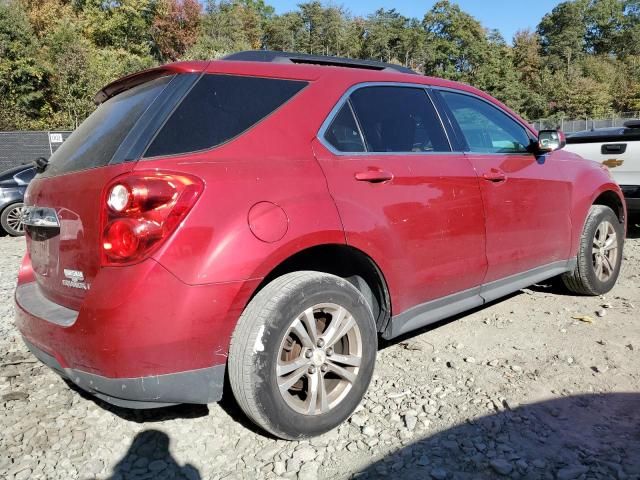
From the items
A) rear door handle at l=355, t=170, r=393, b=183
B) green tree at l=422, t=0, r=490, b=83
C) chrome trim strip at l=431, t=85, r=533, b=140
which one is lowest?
rear door handle at l=355, t=170, r=393, b=183

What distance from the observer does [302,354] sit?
2.43 meters

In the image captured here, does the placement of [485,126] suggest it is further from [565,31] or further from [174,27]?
[565,31]

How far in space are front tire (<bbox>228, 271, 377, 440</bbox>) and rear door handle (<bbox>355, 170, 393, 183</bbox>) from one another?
0.53 metres

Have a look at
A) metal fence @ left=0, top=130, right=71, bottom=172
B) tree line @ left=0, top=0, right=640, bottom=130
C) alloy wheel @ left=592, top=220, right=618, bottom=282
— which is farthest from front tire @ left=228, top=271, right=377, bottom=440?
metal fence @ left=0, top=130, right=71, bottom=172

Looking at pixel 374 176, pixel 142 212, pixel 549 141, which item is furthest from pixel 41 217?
pixel 549 141

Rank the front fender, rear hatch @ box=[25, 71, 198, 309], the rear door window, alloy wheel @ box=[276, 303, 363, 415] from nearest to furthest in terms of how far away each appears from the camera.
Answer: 1. rear hatch @ box=[25, 71, 198, 309]
2. alloy wheel @ box=[276, 303, 363, 415]
3. the rear door window
4. the front fender

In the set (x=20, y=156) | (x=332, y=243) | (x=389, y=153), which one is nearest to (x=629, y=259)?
(x=389, y=153)

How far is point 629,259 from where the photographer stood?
5797 millimetres

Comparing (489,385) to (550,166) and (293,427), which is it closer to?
(293,427)

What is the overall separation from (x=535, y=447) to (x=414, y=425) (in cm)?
55

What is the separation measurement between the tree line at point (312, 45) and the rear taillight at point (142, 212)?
16591 mm

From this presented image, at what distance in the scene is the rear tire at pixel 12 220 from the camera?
9.49 metres

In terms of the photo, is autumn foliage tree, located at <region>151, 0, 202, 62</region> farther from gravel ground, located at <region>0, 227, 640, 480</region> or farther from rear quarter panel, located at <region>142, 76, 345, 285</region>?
rear quarter panel, located at <region>142, 76, 345, 285</region>

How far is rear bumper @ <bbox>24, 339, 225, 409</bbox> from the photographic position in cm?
211
